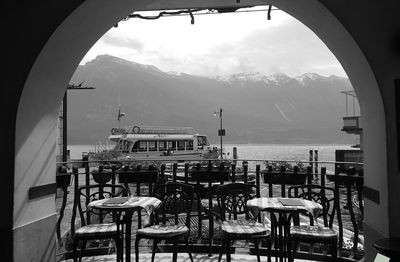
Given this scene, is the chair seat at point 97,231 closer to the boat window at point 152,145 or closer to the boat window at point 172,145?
the boat window at point 152,145

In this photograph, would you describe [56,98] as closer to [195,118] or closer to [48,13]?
[48,13]

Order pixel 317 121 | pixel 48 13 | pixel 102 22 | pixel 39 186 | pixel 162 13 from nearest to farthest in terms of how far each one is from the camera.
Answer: pixel 48 13 → pixel 39 186 → pixel 102 22 → pixel 162 13 → pixel 317 121

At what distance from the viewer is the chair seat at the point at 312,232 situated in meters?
Result: 3.15

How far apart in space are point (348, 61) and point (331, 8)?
0.58 meters

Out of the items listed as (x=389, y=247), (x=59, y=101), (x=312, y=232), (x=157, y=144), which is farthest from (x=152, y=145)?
(x=389, y=247)

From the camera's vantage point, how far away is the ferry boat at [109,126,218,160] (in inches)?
1224

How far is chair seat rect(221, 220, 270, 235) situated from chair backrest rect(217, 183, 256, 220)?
1.16ft

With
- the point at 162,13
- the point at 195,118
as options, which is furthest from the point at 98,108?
the point at 162,13

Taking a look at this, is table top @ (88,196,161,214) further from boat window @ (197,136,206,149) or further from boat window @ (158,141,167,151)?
boat window @ (197,136,206,149)

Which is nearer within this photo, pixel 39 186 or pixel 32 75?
pixel 32 75

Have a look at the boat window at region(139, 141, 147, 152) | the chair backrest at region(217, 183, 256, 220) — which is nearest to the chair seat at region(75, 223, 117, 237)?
the chair backrest at region(217, 183, 256, 220)

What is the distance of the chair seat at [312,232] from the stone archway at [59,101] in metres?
0.38

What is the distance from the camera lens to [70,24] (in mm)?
3045

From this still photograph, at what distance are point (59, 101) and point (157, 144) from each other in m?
29.7
